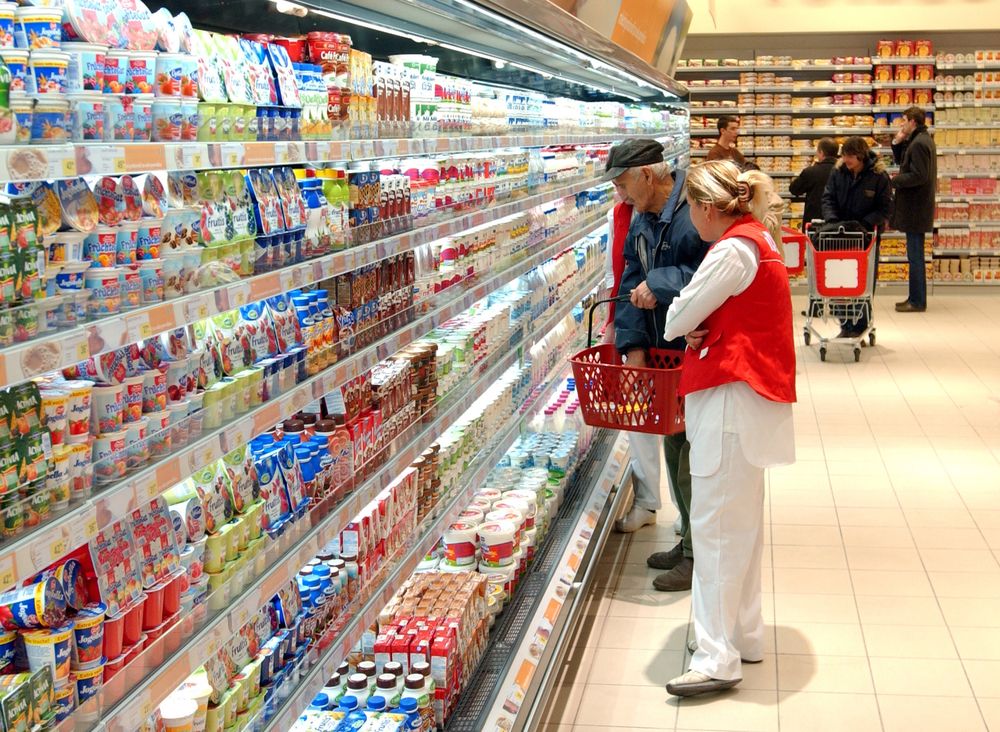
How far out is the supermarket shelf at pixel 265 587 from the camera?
166 cm

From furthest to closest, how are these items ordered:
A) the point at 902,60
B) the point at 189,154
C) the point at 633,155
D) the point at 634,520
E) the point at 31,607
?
the point at 902,60 < the point at 634,520 < the point at 633,155 < the point at 189,154 < the point at 31,607

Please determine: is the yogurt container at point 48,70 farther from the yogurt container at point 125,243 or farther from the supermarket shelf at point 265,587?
the supermarket shelf at point 265,587

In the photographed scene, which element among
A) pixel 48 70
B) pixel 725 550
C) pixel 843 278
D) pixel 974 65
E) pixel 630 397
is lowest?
pixel 725 550

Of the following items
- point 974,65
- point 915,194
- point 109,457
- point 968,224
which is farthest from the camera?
point 968,224

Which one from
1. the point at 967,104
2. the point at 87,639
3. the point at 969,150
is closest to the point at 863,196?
the point at 969,150

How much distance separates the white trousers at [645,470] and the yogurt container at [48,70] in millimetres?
4242

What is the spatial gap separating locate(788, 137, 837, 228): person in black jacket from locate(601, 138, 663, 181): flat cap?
24.2 ft

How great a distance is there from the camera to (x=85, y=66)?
1.60 m

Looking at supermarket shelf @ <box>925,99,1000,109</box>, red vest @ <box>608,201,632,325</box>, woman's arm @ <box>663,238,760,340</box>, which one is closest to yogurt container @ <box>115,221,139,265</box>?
woman's arm @ <box>663,238,760,340</box>

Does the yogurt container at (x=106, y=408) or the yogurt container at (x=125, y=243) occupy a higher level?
the yogurt container at (x=125, y=243)

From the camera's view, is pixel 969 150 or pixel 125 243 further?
pixel 969 150

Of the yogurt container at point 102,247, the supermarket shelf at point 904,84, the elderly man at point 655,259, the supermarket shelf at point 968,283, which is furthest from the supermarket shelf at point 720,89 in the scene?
the yogurt container at point 102,247

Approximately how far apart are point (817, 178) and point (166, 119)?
413 inches

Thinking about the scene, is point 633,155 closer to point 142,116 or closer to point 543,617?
point 543,617
